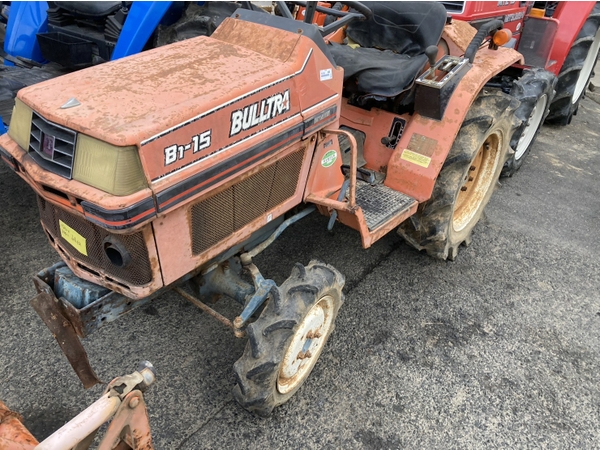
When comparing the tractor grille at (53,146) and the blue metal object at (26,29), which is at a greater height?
the tractor grille at (53,146)

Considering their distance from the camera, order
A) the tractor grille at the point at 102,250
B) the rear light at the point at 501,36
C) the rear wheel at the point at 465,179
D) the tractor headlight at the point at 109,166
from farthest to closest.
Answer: the rear light at the point at 501,36 → the rear wheel at the point at 465,179 → the tractor grille at the point at 102,250 → the tractor headlight at the point at 109,166

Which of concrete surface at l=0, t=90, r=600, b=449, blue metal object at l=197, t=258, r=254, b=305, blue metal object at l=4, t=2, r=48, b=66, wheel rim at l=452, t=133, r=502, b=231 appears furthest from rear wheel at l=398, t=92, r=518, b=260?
blue metal object at l=4, t=2, r=48, b=66

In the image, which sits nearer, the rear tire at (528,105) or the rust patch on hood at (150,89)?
the rust patch on hood at (150,89)

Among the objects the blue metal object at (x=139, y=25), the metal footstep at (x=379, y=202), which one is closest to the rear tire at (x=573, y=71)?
the metal footstep at (x=379, y=202)

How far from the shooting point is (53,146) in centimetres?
166

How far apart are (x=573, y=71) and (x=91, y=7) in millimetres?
4458

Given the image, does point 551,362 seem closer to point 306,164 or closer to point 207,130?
point 306,164

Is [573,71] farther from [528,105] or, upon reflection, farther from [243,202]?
[243,202]

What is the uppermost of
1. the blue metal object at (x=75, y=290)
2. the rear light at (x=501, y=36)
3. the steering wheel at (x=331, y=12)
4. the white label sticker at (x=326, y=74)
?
the rear light at (x=501, y=36)

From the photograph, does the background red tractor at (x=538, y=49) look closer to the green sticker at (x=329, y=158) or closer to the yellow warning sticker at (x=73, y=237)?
the green sticker at (x=329, y=158)

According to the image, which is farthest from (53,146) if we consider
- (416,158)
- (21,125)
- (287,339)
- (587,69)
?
(587,69)

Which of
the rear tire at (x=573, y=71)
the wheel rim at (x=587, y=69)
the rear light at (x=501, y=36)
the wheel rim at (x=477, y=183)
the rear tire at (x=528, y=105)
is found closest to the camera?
the rear light at (x=501, y=36)

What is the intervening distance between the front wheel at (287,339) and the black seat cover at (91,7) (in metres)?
2.91

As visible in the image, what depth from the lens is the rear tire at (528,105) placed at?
384 centimetres
